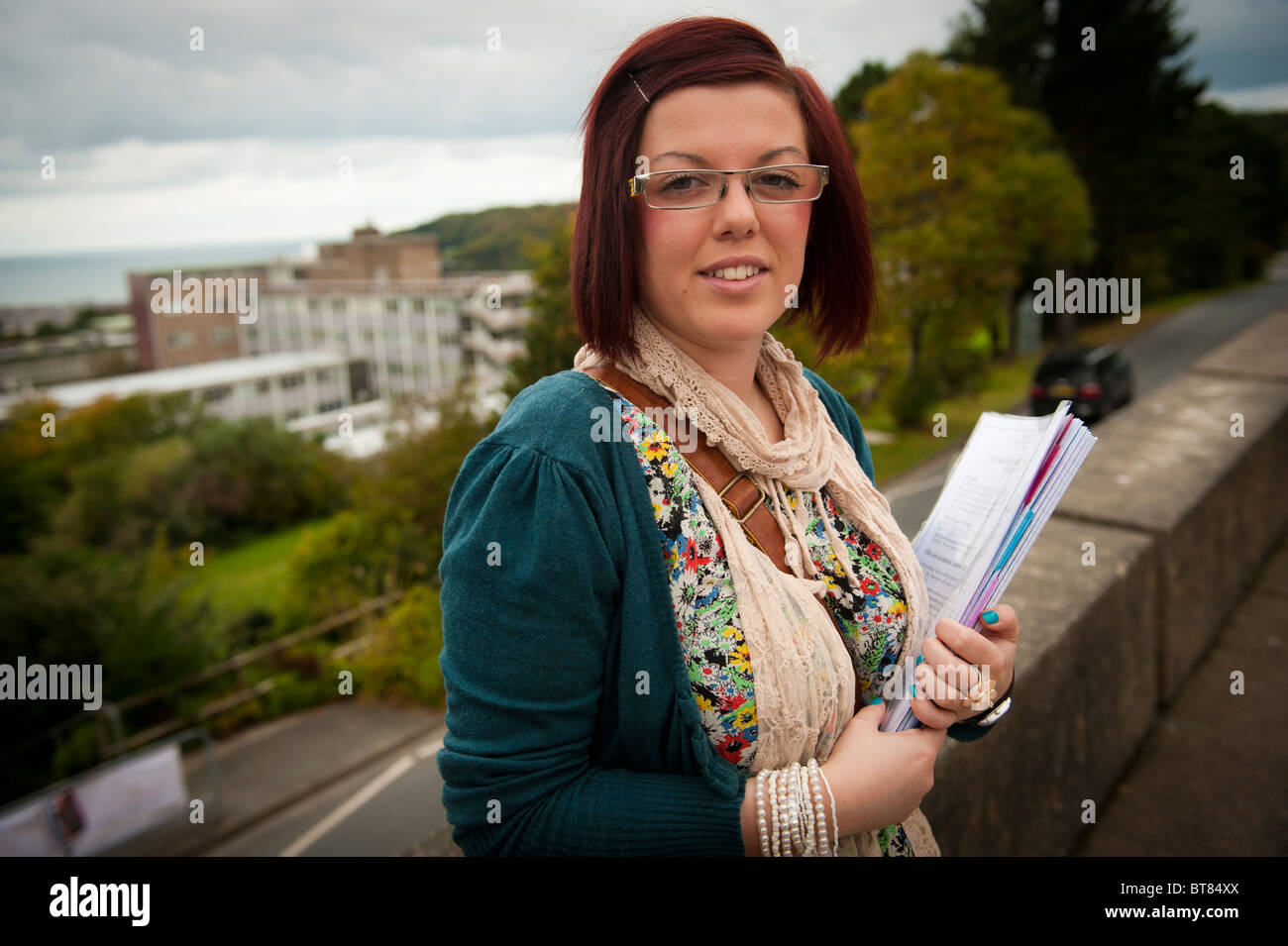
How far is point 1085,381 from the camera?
1658 centimetres

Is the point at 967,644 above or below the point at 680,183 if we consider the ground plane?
below

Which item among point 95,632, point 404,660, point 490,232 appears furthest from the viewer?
point 490,232

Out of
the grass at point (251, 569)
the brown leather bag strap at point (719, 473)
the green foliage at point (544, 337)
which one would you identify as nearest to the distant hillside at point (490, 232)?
the green foliage at point (544, 337)

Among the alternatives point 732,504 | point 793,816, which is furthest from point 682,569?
point 793,816

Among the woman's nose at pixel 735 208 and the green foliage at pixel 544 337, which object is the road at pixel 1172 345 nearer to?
the green foliage at pixel 544 337

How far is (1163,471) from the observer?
10.8 feet

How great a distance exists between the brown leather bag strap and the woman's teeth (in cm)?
19

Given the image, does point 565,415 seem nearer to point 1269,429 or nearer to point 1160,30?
Answer: point 1269,429

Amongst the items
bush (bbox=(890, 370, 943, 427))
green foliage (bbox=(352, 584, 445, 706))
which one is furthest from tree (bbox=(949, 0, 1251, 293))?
green foliage (bbox=(352, 584, 445, 706))

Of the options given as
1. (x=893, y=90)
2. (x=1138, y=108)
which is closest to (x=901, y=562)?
(x=893, y=90)

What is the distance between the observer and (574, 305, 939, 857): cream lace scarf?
1.09 m

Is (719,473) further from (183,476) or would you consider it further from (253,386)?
(253,386)

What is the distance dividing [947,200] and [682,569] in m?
20.7

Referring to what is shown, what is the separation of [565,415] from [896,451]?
59.3 ft
